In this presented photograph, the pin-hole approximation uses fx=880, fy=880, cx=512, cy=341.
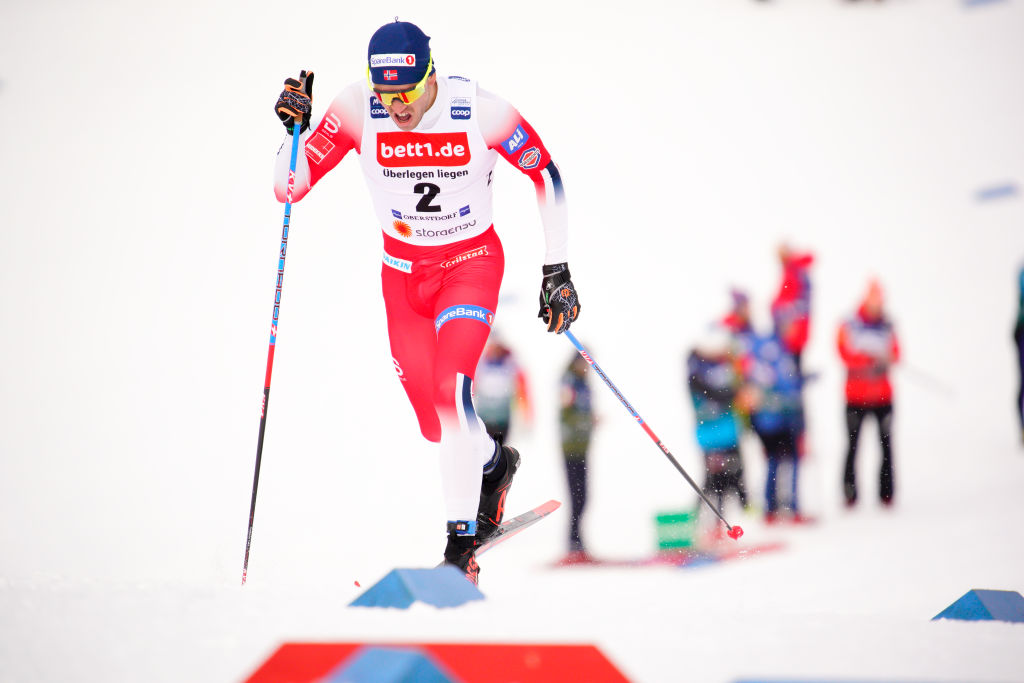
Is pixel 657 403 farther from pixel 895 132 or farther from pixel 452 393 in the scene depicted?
pixel 452 393

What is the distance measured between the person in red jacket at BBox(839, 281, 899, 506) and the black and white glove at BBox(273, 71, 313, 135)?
4.37m

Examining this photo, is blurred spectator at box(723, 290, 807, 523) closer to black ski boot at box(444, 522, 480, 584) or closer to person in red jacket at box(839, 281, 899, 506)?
person in red jacket at box(839, 281, 899, 506)

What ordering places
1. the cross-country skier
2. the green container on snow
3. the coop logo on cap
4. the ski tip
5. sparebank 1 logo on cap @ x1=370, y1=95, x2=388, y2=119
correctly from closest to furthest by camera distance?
the coop logo on cap < the cross-country skier < sparebank 1 logo on cap @ x1=370, y1=95, x2=388, y2=119 < the ski tip < the green container on snow

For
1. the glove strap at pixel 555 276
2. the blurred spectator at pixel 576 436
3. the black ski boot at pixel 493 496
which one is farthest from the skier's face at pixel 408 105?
the blurred spectator at pixel 576 436

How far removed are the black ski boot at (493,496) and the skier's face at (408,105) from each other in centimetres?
153

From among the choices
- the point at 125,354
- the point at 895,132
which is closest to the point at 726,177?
the point at 895,132

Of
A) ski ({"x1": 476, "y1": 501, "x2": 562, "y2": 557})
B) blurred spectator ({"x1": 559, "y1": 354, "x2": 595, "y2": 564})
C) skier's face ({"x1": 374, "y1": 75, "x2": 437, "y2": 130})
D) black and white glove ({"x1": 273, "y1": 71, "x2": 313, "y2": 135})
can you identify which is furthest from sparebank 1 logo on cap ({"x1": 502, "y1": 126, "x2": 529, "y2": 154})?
blurred spectator ({"x1": 559, "y1": 354, "x2": 595, "y2": 564})

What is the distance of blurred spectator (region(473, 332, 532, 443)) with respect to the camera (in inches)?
222

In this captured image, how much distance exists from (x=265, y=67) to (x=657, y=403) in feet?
20.7

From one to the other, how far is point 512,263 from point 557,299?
6.14 meters

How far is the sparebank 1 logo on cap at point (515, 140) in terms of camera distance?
346 cm

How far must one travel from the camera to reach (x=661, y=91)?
10930mm

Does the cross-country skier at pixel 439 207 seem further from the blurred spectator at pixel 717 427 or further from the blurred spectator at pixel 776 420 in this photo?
the blurred spectator at pixel 776 420

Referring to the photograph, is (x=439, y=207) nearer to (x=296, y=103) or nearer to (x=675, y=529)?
(x=296, y=103)
